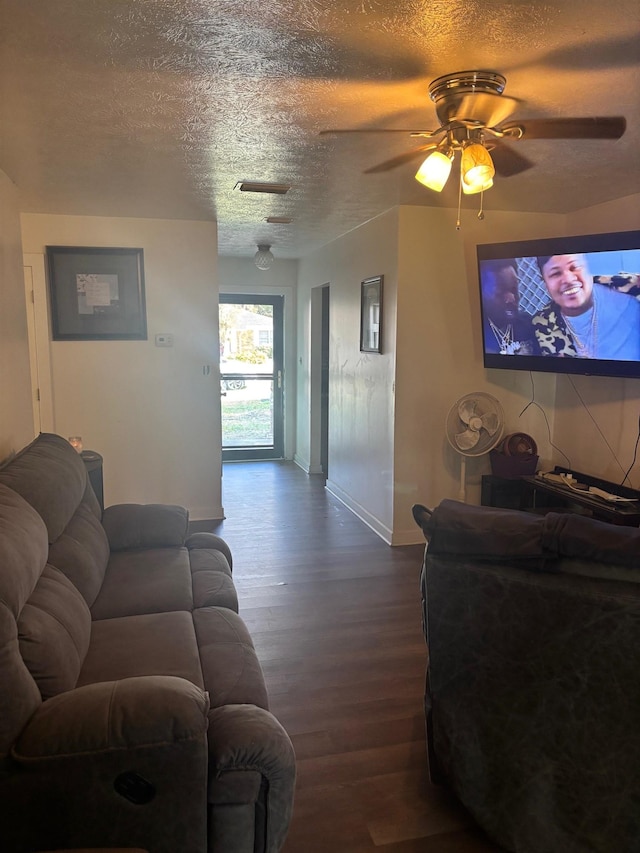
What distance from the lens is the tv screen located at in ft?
10.9

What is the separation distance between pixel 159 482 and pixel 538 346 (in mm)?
3043

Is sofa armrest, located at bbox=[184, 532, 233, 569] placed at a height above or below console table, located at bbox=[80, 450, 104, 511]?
below

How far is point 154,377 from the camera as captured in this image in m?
4.86

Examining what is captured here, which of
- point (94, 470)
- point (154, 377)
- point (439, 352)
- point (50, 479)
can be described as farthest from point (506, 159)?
point (154, 377)

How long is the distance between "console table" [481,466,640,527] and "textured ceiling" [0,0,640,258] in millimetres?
1824

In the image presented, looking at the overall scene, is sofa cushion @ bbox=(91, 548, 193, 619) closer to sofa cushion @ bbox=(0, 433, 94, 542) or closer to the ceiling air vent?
sofa cushion @ bbox=(0, 433, 94, 542)

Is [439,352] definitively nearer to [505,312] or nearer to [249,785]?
[505,312]

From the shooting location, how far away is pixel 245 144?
282 cm

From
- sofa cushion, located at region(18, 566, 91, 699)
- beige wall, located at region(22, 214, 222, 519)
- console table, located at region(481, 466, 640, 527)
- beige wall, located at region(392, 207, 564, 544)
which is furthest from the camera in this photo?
beige wall, located at region(22, 214, 222, 519)

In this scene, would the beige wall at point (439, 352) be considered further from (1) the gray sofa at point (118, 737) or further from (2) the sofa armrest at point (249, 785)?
(2) the sofa armrest at point (249, 785)

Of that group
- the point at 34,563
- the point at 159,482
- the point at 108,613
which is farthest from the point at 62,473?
the point at 159,482

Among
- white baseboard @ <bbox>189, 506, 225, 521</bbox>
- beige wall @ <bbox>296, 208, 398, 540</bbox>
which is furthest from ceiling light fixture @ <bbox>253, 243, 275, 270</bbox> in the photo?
white baseboard @ <bbox>189, 506, 225, 521</bbox>

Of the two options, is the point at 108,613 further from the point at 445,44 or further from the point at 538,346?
the point at 538,346

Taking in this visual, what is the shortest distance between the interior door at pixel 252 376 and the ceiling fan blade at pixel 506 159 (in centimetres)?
470
